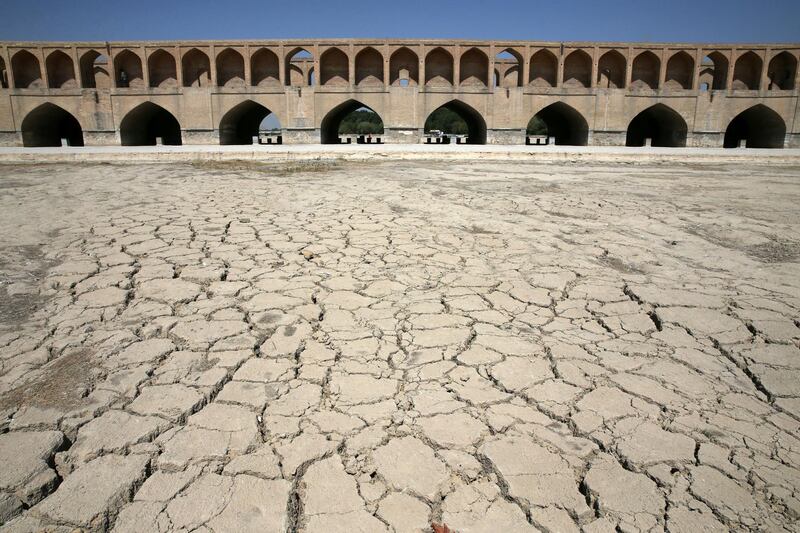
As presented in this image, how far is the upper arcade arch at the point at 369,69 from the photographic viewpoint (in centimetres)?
2117

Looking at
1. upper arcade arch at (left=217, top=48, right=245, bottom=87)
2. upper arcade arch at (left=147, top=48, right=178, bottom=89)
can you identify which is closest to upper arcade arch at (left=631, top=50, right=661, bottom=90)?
upper arcade arch at (left=217, top=48, right=245, bottom=87)

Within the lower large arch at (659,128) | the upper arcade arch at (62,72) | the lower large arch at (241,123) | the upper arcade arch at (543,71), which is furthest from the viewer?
the upper arcade arch at (543,71)

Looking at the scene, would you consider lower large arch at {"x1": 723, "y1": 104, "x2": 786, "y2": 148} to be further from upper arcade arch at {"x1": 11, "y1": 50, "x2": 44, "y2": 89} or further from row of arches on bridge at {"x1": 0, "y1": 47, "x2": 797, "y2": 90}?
upper arcade arch at {"x1": 11, "y1": 50, "x2": 44, "y2": 89}

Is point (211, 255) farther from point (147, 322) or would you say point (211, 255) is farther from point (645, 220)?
point (645, 220)

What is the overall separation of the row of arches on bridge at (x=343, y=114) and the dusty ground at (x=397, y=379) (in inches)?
732

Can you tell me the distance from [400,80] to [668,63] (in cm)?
1172

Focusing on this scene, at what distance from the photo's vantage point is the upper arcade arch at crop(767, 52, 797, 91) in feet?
68.8

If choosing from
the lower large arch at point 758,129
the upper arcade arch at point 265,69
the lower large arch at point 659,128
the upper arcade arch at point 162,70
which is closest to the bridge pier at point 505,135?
the lower large arch at point 659,128

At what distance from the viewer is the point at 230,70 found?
21281 mm

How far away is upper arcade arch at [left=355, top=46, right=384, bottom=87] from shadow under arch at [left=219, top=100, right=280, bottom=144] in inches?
174

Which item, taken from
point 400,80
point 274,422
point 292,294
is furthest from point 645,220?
point 400,80

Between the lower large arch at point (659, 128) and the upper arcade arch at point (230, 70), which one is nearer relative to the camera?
the upper arcade arch at point (230, 70)

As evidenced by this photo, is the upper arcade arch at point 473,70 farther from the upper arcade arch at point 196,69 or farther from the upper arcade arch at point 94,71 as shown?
the upper arcade arch at point 94,71

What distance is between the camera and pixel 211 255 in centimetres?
335
